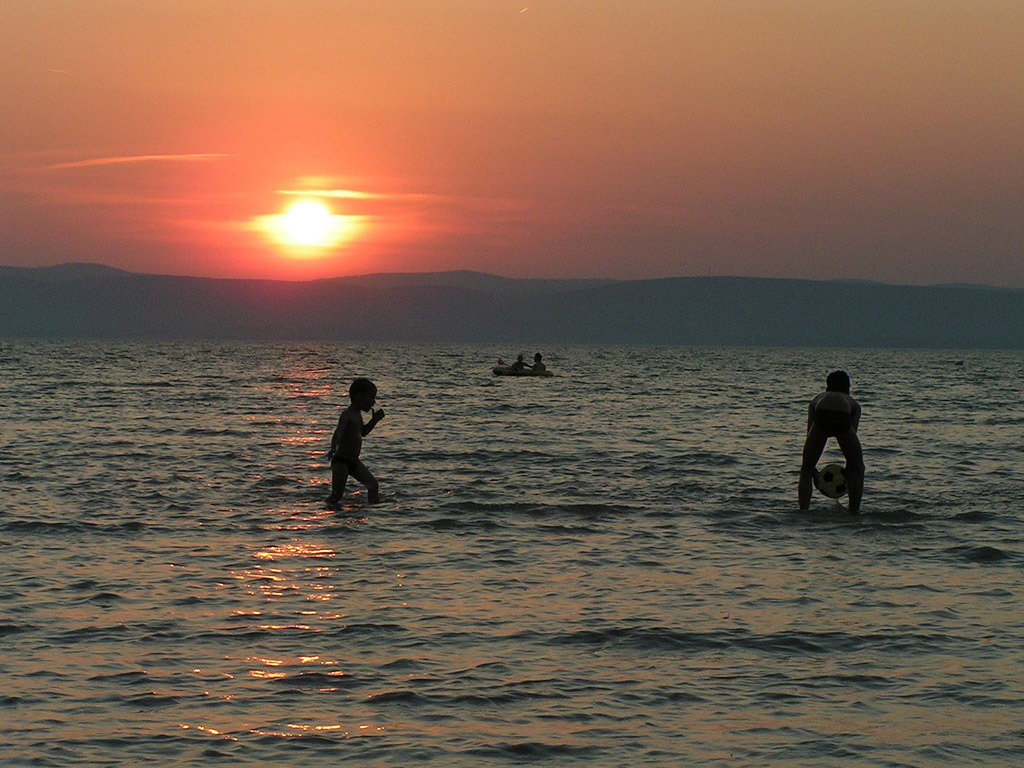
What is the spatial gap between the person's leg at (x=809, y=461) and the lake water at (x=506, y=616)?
392mm

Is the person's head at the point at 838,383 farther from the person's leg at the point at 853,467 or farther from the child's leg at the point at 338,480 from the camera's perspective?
the child's leg at the point at 338,480

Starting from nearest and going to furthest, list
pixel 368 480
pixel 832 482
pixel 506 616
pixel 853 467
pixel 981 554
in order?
pixel 506 616, pixel 981 554, pixel 853 467, pixel 832 482, pixel 368 480

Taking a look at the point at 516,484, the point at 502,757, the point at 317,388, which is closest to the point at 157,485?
the point at 516,484

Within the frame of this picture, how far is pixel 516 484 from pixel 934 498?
20.1 ft

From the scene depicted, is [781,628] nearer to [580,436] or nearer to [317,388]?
[580,436]

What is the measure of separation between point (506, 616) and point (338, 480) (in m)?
7.14

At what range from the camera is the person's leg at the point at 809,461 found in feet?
55.1

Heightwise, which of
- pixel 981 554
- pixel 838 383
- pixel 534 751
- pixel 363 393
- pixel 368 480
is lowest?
pixel 534 751

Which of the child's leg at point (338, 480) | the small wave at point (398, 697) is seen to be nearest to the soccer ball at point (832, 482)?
the child's leg at point (338, 480)

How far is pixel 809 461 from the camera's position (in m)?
16.9

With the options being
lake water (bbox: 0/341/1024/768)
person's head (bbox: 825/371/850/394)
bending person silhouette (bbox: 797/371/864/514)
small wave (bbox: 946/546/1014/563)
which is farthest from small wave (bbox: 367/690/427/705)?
person's head (bbox: 825/371/850/394)

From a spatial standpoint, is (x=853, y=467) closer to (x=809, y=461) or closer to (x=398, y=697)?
(x=809, y=461)

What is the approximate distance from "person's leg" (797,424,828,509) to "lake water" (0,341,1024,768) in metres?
0.39

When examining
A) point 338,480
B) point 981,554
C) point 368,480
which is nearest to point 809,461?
point 981,554
